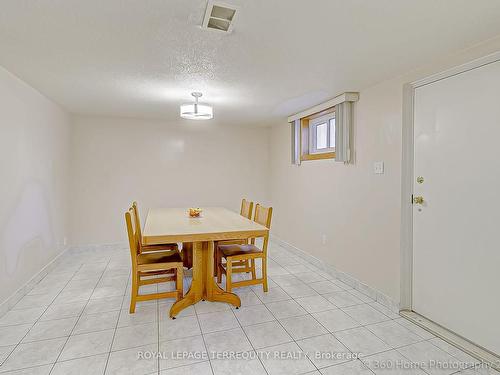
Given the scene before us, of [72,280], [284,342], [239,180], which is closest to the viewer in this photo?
[284,342]

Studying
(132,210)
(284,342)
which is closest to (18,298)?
(132,210)

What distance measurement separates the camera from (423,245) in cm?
236

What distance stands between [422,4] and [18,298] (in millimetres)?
3793

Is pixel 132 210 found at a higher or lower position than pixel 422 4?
lower

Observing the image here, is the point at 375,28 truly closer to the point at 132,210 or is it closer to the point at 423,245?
the point at 423,245

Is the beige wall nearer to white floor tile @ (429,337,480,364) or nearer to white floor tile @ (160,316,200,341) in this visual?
white floor tile @ (429,337,480,364)

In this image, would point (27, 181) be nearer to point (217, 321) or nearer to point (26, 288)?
point (26, 288)

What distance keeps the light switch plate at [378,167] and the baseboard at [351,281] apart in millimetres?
1141

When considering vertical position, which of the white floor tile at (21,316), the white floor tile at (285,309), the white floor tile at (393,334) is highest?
the white floor tile at (21,316)

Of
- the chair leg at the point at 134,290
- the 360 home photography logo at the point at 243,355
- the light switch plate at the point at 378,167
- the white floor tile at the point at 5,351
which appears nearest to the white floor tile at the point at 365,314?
the 360 home photography logo at the point at 243,355

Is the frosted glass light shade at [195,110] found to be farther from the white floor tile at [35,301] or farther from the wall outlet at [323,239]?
the white floor tile at [35,301]

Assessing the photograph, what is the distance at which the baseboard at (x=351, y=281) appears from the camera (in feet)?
8.42

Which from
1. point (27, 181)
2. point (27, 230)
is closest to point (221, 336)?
point (27, 230)

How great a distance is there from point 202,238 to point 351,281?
68.9 inches
